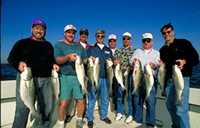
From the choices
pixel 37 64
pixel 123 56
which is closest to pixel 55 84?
pixel 37 64

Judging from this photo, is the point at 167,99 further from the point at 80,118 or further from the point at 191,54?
the point at 80,118

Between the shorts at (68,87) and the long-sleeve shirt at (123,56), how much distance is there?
1.77m

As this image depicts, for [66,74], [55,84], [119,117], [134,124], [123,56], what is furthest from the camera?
[123,56]

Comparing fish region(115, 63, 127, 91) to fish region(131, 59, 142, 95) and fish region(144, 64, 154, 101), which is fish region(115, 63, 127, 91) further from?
fish region(144, 64, 154, 101)

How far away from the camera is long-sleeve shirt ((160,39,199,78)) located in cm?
346

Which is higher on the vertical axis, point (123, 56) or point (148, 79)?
point (123, 56)

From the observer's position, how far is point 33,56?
11.1 ft

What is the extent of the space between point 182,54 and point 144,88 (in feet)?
4.95

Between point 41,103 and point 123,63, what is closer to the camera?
point 41,103

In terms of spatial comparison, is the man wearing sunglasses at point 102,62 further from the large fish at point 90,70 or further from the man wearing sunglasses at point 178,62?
the man wearing sunglasses at point 178,62

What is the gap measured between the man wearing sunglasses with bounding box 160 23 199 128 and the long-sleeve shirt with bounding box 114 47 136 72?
1209 mm

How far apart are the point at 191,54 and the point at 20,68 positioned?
13.9 feet

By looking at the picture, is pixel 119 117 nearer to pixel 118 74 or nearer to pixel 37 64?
pixel 118 74

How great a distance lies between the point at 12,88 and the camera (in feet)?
12.7
